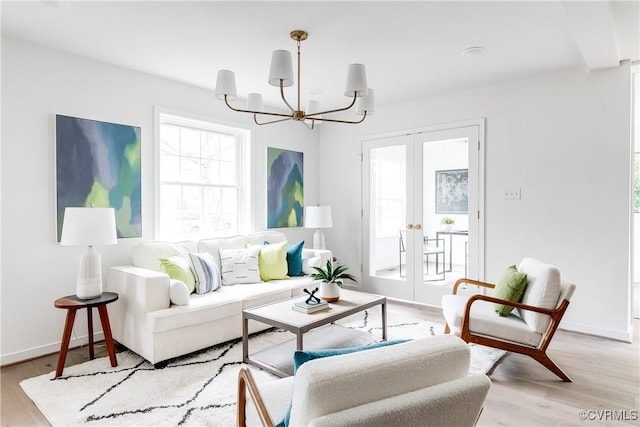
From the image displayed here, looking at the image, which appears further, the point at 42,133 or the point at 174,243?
the point at 174,243

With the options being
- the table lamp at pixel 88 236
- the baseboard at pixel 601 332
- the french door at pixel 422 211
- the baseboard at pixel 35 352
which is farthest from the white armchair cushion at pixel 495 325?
the baseboard at pixel 35 352

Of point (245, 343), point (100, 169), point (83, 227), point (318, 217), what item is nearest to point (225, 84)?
point (83, 227)

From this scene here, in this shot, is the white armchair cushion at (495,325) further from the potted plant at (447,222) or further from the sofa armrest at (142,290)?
the sofa armrest at (142,290)

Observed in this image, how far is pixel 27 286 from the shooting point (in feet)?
9.86

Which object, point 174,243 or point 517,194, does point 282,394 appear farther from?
point 517,194

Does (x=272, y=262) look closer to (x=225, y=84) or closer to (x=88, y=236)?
(x=88, y=236)

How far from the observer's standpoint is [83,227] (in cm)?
270

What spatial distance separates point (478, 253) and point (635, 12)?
98.9 inches

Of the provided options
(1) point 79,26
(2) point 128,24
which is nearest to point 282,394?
(2) point 128,24

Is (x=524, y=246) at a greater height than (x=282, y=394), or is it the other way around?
(x=524, y=246)

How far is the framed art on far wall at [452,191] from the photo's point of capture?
436 centimetres

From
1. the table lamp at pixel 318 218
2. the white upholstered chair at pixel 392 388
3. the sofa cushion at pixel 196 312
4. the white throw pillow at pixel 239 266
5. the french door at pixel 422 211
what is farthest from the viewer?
the table lamp at pixel 318 218

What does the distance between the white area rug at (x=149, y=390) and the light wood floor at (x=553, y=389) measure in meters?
0.11

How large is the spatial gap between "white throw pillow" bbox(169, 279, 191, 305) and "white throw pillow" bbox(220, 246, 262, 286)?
30.6 inches
